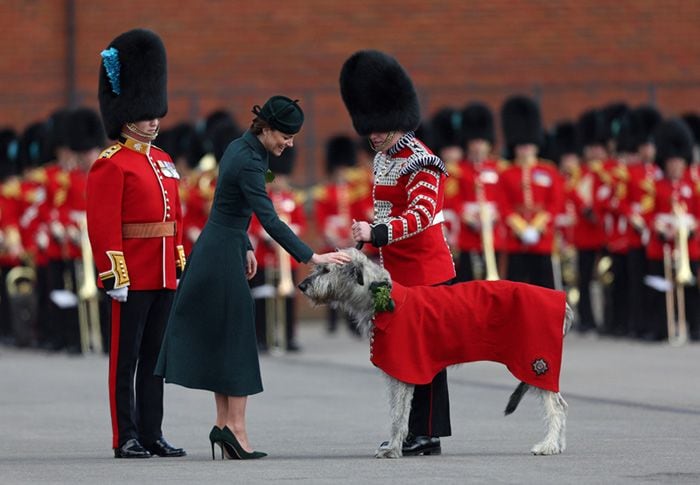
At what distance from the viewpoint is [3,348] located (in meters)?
20.9

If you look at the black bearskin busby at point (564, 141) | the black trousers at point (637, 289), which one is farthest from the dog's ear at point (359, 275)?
the black bearskin busby at point (564, 141)

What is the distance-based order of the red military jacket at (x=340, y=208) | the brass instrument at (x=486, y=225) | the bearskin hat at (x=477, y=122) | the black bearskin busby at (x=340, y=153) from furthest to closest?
the black bearskin busby at (x=340, y=153), the red military jacket at (x=340, y=208), the bearskin hat at (x=477, y=122), the brass instrument at (x=486, y=225)

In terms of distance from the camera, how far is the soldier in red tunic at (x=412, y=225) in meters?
9.66

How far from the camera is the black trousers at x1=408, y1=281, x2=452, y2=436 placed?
385 inches

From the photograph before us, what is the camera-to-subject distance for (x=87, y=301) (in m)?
19.3

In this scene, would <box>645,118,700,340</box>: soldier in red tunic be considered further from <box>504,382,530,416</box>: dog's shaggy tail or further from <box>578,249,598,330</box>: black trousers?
<box>504,382,530,416</box>: dog's shaggy tail

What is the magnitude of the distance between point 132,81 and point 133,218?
2.59ft

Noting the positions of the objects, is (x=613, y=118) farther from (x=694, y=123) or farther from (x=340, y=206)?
(x=340, y=206)

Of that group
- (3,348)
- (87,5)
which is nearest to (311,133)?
(87,5)

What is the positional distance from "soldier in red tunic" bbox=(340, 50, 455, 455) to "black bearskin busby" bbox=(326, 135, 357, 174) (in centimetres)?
1224

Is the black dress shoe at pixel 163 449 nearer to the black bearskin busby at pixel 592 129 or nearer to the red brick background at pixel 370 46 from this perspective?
the black bearskin busby at pixel 592 129

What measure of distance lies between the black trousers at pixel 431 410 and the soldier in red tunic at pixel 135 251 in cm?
120

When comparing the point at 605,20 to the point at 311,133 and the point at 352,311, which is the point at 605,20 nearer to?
the point at 311,133

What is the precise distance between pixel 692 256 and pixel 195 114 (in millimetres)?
7571
